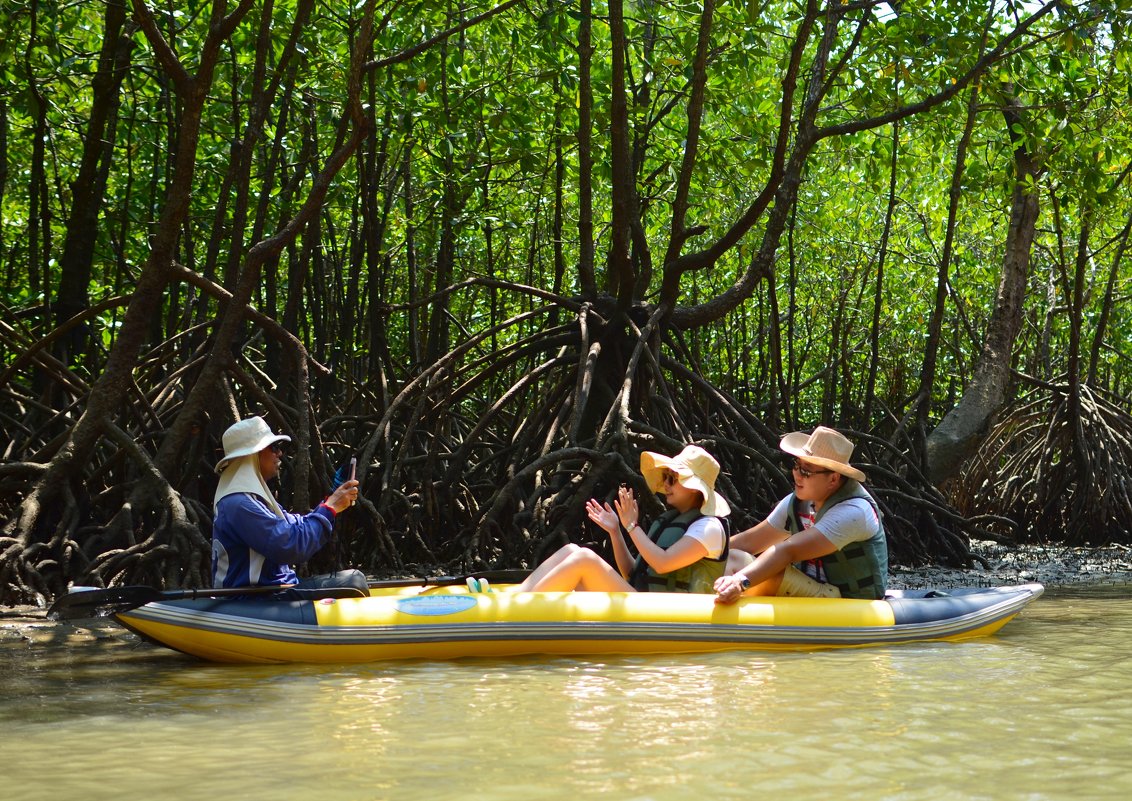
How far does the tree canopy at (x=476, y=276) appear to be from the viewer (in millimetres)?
5953

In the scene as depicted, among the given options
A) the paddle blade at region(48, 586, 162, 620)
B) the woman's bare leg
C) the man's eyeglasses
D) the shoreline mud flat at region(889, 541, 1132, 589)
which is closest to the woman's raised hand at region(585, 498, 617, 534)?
the woman's bare leg

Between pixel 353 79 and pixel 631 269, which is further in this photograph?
pixel 631 269

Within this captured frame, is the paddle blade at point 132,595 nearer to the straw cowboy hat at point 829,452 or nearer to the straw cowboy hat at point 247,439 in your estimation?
the straw cowboy hat at point 247,439

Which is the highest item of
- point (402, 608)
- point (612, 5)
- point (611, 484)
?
point (612, 5)

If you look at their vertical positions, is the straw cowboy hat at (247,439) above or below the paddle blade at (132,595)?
above

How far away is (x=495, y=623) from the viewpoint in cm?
448

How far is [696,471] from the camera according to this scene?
491cm

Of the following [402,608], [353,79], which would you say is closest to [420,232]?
[353,79]

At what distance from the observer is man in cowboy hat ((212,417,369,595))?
14.4 ft

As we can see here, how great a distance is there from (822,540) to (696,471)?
55cm

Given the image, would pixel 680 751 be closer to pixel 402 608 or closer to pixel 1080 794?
pixel 1080 794

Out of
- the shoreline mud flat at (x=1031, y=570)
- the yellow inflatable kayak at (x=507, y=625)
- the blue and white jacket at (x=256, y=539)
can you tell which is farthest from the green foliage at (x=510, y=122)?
the yellow inflatable kayak at (x=507, y=625)

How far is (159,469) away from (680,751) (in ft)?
11.5

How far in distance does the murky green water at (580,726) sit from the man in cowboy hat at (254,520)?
35 cm
